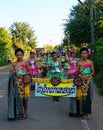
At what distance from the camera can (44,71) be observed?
20.2m

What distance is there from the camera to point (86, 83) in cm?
1125

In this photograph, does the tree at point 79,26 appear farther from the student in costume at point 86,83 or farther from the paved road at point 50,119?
the student in costume at point 86,83

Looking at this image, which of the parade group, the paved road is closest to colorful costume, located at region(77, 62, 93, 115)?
the parade group

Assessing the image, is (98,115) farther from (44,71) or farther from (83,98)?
(44,71)

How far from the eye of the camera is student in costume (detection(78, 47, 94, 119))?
11.3 meters

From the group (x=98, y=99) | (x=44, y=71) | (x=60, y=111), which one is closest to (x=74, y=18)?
(x=44, y=71)

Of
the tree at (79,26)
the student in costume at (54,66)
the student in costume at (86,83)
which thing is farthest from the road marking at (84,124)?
the tree at (79,26)

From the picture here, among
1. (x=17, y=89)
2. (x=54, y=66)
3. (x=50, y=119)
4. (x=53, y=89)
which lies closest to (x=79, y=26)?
(x=54, y=66)

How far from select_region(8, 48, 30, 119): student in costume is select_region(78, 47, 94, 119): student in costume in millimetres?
1404

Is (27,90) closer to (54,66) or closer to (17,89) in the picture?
(17,89)

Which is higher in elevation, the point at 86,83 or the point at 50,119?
the point at 86,83

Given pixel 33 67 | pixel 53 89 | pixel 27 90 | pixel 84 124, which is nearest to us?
pixel 84 124

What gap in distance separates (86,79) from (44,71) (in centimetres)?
899

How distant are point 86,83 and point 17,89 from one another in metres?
1.73
